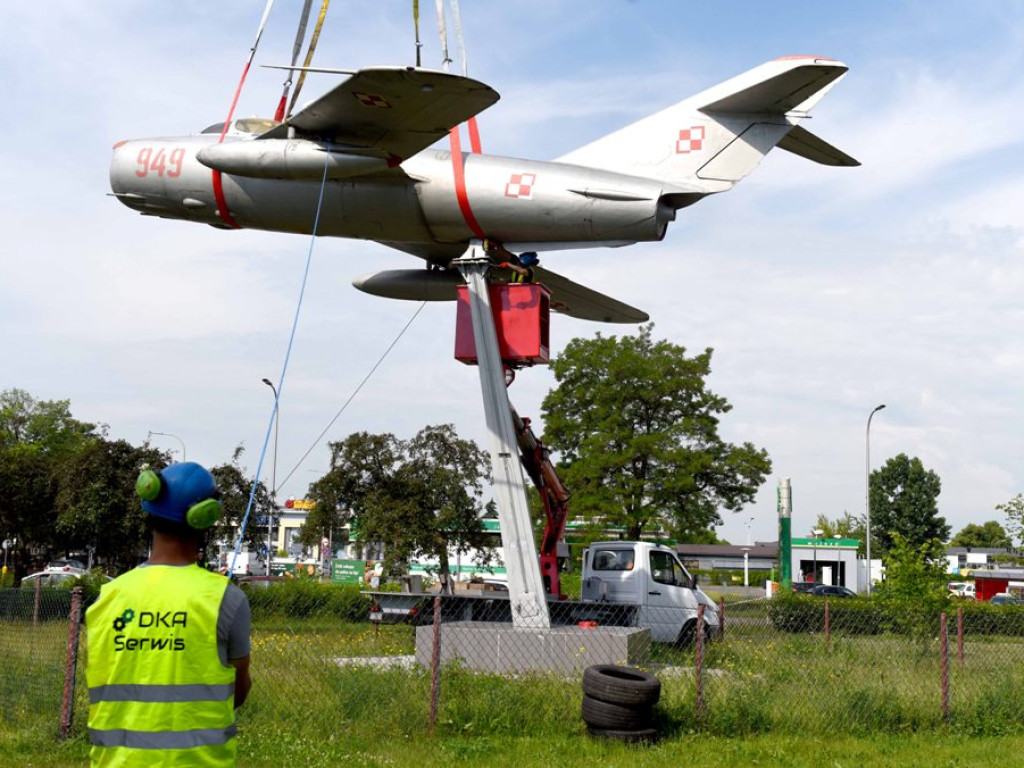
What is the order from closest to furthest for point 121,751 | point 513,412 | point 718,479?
1. point 121,751
2. point 513,412
3. point 718,479

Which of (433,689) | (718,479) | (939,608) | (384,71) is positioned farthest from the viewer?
(718,479)

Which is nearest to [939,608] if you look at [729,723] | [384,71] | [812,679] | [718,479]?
[812,679]

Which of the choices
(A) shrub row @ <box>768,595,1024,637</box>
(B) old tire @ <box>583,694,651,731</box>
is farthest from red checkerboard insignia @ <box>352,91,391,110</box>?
(A) shrub row @ <box>768,595,1024,637</box>

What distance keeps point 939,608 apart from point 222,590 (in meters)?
16.7

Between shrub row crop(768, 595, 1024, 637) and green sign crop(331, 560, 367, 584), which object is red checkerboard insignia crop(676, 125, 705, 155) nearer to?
shrub row crop(768, 595, 1024, 637)

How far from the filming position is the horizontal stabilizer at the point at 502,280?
15062mm

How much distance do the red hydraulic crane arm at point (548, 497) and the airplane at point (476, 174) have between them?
11.7 feet

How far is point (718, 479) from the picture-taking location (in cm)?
3728

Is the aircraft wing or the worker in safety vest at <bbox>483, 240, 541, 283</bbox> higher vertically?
the aircraft wing

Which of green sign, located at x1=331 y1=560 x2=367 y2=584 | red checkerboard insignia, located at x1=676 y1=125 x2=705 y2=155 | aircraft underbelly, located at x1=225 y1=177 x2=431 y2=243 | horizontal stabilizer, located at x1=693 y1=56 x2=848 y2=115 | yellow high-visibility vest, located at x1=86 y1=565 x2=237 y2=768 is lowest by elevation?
green sign, located at x1=331 y1=560 x2=367 y2=584

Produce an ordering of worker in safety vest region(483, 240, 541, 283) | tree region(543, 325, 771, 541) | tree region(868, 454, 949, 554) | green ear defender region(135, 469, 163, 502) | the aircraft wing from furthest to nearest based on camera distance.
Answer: tree region(868, 454, 949, 554) → tree region(543, 325, 771, 541) → worker in safety vest region(483, 240, 541, 283) → the aircraft wing → green ear defender region(135, 469, 163, 502)

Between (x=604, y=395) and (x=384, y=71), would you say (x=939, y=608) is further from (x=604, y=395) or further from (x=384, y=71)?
(x=604, y=395)

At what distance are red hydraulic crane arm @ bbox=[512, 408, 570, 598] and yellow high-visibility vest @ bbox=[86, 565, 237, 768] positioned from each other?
40.9 ft

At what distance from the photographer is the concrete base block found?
40.0 feet
